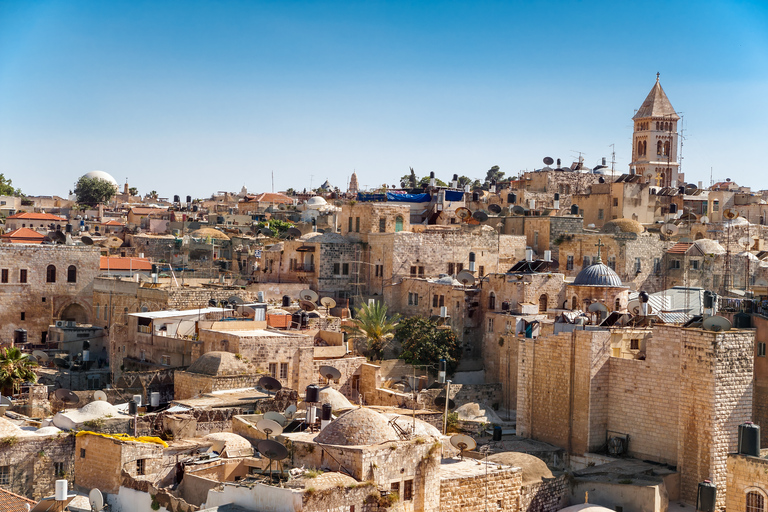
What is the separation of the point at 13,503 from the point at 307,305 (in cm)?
2061

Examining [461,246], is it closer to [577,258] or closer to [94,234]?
[577,258]

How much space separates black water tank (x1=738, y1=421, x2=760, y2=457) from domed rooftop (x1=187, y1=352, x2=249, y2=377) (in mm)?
13562

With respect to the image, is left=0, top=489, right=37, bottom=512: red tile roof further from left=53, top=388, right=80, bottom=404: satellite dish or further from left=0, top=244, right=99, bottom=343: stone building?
left=0, top=244, right=99, bottom=343: stone building

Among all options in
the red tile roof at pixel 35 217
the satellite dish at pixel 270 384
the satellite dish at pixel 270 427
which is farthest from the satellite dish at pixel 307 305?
the red tile roof at pixel 35 217

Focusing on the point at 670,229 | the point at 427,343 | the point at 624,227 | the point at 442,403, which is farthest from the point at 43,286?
the point at 670,229

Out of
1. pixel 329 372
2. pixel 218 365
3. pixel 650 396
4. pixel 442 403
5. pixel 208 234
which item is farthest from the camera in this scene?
pixel 208 234

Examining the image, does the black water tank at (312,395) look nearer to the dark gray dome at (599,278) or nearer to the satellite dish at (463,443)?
the satellite dish at (463,443)

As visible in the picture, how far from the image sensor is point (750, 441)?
2097 centimetres

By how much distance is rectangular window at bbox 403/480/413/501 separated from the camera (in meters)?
18.8

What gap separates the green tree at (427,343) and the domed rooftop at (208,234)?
945 inches

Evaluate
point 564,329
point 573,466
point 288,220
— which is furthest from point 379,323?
point 288,220

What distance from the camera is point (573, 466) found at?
84.5ft

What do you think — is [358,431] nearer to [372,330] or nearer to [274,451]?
[274,451]

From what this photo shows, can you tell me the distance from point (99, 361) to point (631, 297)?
63.3ft
